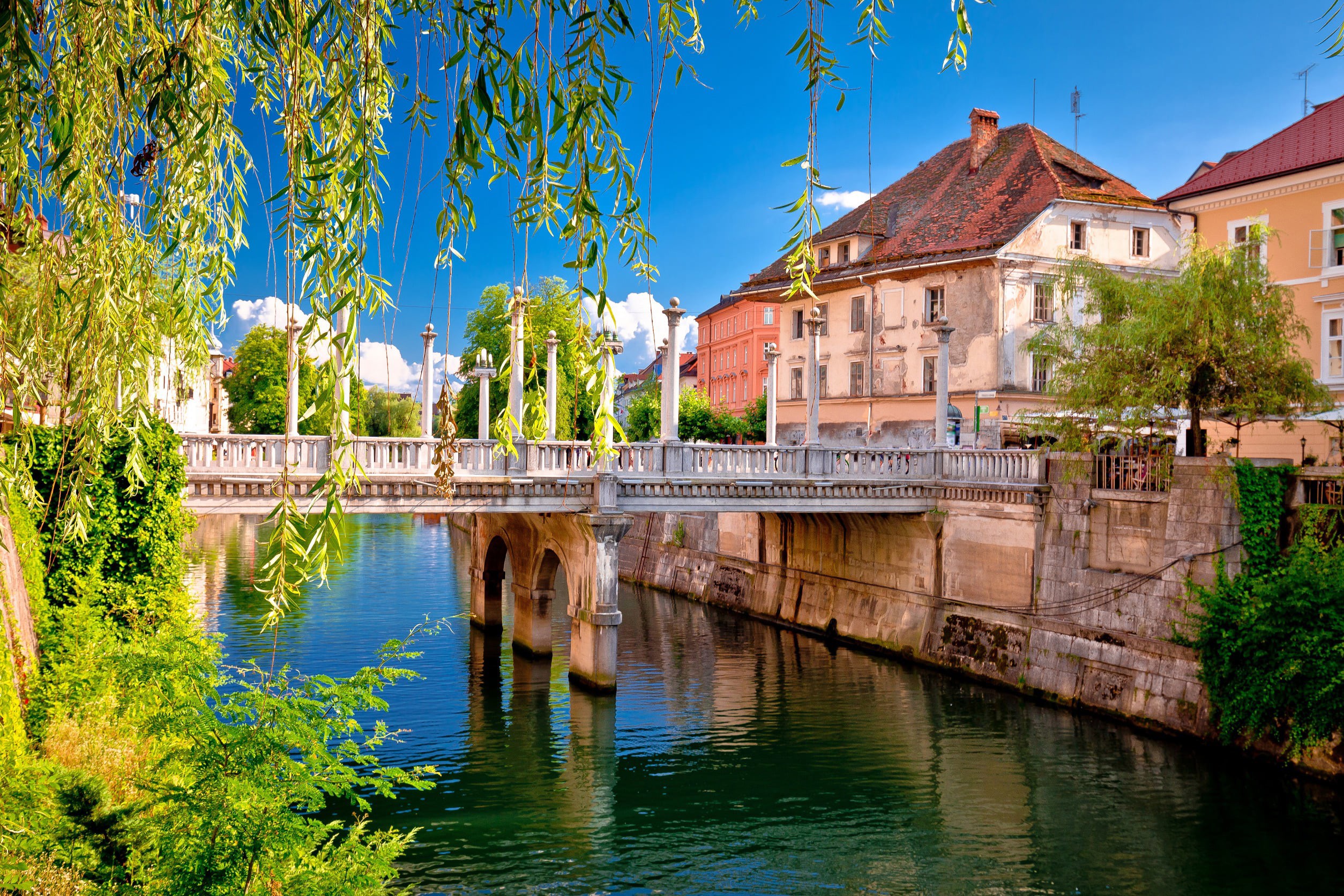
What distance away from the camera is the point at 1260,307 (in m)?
21.5

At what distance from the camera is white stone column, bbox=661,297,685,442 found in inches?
961

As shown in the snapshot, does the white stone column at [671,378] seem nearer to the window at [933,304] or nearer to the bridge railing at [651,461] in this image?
the bridge railing at [651,461]

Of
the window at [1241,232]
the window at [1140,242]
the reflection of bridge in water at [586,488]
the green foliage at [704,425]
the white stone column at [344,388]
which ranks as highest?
the window at [1140,242]

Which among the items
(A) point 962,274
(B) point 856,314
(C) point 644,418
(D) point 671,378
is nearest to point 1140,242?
(A) point 962,274

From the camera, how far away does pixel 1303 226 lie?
87.7 feet

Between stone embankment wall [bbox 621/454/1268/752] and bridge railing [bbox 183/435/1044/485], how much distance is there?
1.36m

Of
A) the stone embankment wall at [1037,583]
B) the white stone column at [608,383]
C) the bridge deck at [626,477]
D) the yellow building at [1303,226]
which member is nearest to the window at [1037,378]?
the yellow building at [1303,226]

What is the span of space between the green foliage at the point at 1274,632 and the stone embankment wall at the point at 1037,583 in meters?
0.54

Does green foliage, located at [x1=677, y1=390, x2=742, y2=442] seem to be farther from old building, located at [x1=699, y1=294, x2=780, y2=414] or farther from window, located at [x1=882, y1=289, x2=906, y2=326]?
window, located at [x1=882, y1=289, x2=906, y2=326]

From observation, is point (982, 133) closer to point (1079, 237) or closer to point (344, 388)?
point (1079, 237)

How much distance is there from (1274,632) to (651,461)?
13.2 meters

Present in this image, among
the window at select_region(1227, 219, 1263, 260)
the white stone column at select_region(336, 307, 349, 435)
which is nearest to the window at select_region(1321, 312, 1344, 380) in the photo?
the window at select_region(1227, 219, 1263, 260)

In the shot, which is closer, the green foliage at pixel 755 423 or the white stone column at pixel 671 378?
the white stone column at pixel 671 378

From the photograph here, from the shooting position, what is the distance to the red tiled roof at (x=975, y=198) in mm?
35656
